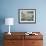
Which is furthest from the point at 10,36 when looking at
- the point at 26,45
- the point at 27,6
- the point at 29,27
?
the point at 27,6

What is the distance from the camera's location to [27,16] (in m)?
4.37

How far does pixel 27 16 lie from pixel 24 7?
1.06 ft

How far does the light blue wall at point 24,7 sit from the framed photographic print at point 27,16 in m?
0.10

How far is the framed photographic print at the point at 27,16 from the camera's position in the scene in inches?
170

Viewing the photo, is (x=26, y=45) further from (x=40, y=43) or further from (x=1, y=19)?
(x=1, y=19)

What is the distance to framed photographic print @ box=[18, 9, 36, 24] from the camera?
4328mm

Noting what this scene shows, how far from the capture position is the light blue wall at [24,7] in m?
4.32

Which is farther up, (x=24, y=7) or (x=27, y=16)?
(x=24, y=7)

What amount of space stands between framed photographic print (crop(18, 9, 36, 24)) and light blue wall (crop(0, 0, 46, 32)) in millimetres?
102

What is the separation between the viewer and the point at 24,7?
4.32 meters

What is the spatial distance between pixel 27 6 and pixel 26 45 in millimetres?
1328

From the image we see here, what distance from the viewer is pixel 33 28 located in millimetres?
4383

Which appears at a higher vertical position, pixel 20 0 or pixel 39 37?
pixel 20 0

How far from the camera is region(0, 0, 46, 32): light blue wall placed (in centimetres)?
Answer: 432
